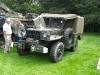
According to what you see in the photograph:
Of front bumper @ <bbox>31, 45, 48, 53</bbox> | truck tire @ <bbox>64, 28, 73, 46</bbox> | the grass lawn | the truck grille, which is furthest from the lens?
truck tire @ <bbox>64, 28, 73, 46</bbox>

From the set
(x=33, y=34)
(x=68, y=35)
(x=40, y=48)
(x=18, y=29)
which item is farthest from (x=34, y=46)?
(x=18, y=29)

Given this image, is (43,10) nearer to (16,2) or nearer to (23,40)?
(16,2)

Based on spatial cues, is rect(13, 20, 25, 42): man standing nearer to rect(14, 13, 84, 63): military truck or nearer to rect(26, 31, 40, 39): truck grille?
rect(14, 13, 84, 63): military truck

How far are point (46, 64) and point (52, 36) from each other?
1113mm

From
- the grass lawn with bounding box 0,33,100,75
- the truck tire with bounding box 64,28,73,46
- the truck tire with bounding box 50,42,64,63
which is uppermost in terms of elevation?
the truck tire with bounding box 64,28,73,46

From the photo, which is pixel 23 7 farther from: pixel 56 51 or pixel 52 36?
pixel 56 51

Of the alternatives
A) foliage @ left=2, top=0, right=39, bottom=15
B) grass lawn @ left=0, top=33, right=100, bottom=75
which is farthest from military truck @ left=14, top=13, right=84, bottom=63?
foliage @ left=2, top=0, right=39, bottom=15

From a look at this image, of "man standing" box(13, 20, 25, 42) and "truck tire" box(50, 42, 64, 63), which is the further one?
"man standing" box(13, 20, 25, 42)

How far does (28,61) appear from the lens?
26.3ft

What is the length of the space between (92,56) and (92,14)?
1070 centimetres

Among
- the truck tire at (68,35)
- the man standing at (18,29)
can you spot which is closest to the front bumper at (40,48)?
the truck tire at (68,35)

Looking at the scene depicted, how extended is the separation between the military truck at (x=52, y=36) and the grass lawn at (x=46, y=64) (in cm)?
38

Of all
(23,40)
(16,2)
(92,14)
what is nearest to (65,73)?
(23,40)

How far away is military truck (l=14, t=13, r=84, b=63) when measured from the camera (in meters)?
7.66
